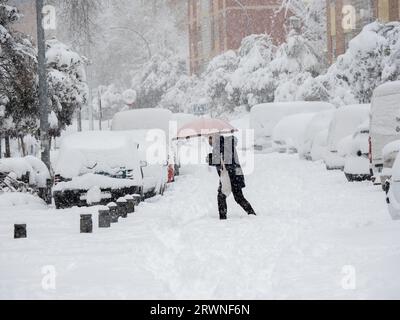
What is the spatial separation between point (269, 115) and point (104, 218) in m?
24.1

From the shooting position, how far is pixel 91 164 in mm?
15109

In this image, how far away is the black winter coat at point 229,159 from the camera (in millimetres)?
13117

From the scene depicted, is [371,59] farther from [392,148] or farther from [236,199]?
[236,199]

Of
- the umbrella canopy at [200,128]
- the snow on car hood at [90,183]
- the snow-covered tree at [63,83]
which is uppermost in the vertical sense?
the snow-covered tree at [63,83]

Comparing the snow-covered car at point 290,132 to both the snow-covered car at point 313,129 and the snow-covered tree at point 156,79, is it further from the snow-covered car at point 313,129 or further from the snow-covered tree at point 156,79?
the snow-covered tree at point 156,79

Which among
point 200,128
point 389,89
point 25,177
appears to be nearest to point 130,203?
point 200,128

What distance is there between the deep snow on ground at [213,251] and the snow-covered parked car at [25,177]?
7.54ft

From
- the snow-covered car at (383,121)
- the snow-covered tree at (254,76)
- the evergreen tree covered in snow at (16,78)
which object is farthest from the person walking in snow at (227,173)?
the snow-covered tree at (254,76)

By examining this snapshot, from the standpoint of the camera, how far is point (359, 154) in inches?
706

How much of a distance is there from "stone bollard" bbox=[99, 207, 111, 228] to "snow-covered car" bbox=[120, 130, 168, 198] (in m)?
4.46

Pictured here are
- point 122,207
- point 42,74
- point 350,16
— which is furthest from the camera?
point 350,16
